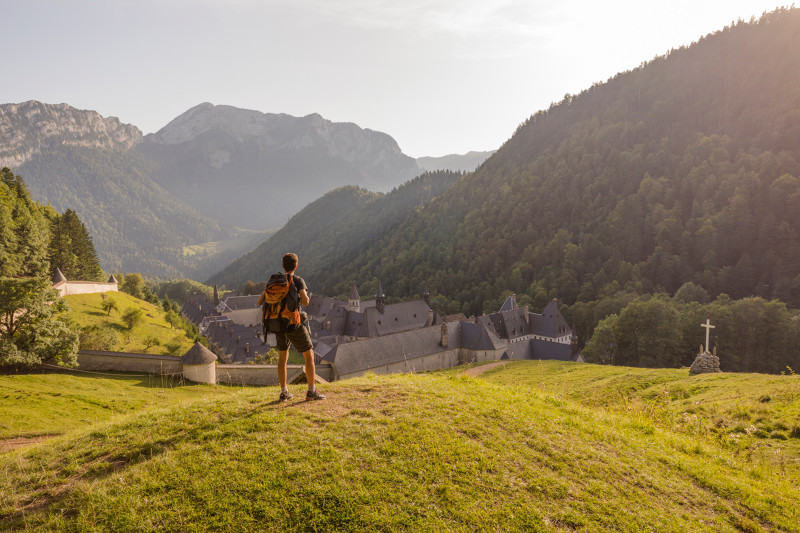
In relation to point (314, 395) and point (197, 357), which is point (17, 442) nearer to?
point (314, 395)

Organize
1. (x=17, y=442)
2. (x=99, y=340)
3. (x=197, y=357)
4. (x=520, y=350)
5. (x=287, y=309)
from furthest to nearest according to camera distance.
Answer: (x=520, y=350)
(x=99, y=340)
(x=197, y=357)
(x=17, y=442)
(x=287, y=309)

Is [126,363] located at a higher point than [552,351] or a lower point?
higher

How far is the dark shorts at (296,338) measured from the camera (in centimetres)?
971

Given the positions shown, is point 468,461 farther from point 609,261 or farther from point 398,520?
point 609,261

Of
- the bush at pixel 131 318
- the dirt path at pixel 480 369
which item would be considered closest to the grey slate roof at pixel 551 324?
the dirt path at pixel 480 369

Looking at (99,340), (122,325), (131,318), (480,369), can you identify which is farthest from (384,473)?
(122,325)

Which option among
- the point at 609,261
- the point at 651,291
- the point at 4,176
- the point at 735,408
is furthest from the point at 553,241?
the point at 4,176

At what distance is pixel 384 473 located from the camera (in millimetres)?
6969

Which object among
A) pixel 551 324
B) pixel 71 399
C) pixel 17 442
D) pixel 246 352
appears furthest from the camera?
pixel 551 324

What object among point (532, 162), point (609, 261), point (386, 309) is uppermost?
point (532, 162)

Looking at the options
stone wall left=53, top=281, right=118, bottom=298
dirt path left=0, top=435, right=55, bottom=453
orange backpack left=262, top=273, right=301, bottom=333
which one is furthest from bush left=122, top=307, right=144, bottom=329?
orange backpack left=262, top=273, right=301, bottom=333

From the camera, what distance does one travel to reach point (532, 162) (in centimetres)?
17250

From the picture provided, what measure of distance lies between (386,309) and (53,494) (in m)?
79.4

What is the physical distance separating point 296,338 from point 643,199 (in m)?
142
